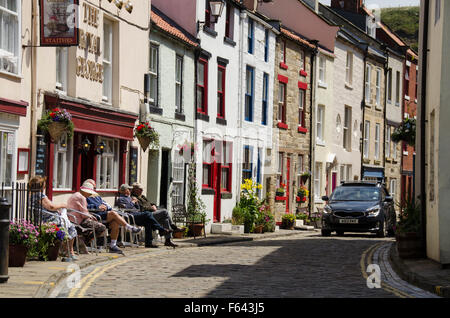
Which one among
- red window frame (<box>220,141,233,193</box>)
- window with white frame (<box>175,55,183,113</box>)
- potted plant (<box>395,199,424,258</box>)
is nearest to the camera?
potted plant (<box>395,199,424,258</box>)

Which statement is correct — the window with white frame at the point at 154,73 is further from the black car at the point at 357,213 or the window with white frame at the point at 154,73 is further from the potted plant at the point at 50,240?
the potted plant at the point at 50,240

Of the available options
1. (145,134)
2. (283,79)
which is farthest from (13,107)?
(283,79)

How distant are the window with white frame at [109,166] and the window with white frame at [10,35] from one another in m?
4.64

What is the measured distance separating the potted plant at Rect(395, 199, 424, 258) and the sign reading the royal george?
7697 mm

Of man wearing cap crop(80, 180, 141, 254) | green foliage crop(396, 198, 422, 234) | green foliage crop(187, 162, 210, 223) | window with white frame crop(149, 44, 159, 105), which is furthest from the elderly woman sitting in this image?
green foliage crop(187, 162, 210, 223)

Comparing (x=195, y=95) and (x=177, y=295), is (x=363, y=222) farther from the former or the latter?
(x=177, y=295)

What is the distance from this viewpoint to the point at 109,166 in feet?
75.4

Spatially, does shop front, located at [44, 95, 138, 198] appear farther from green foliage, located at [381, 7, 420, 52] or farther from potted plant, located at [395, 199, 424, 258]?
green foliage, located at [381, 7, 420, 52]

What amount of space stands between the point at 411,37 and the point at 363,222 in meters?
84.5

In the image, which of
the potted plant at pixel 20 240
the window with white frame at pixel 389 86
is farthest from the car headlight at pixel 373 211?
the window with white frame at pixel 389 86

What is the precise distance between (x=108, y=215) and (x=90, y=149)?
3474 millimetres

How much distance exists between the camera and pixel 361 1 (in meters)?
54.2

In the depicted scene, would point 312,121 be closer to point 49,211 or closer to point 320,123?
point 320,123

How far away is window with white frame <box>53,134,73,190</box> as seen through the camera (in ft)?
65.2
